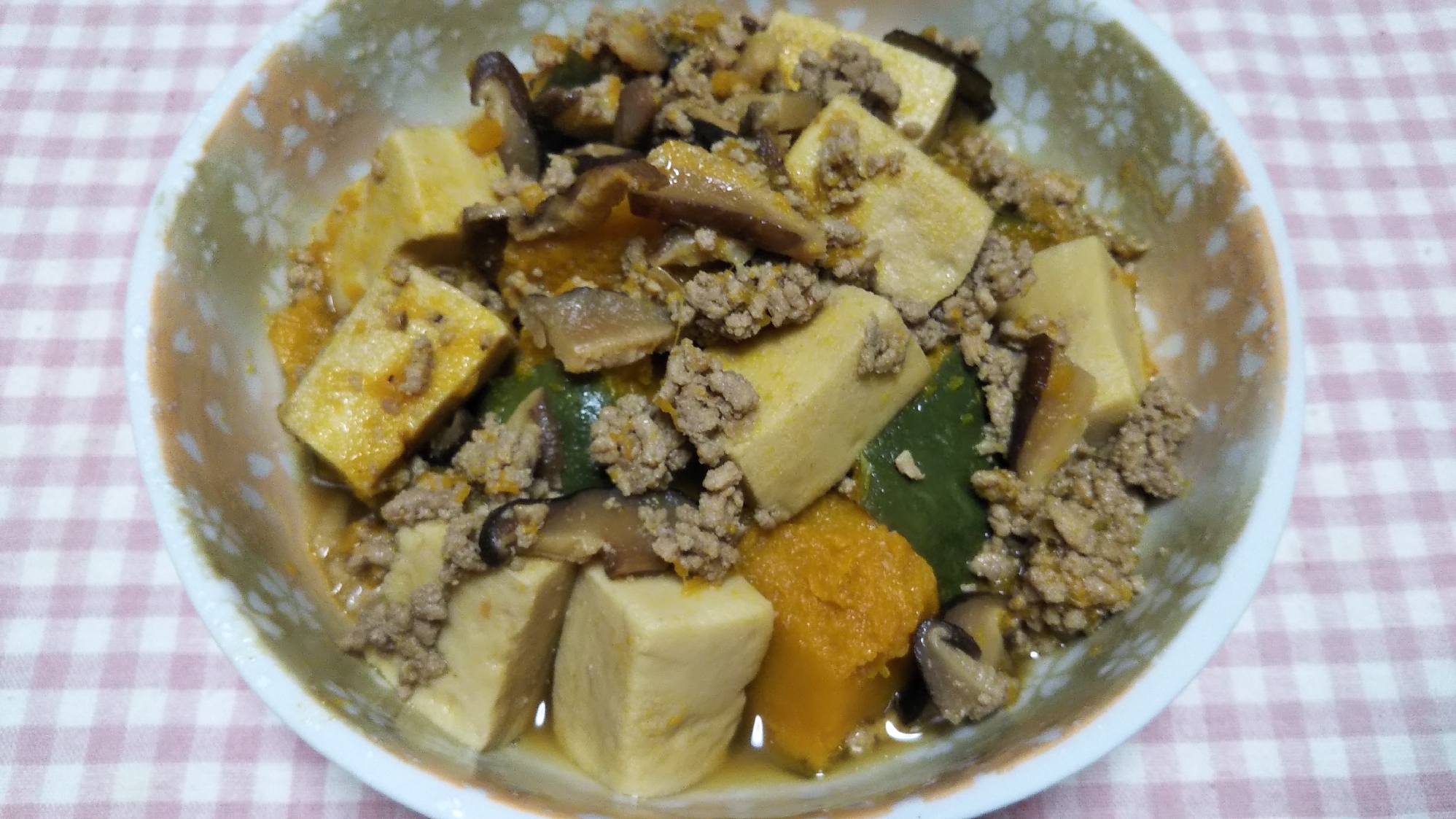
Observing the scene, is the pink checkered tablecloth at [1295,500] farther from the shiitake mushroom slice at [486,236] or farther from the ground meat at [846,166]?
the ground meat at [846,166]

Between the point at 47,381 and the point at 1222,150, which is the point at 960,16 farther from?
the point at 47,381

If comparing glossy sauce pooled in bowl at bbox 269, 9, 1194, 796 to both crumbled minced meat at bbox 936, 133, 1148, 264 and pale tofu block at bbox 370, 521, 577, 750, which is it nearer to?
pale tofu block at bbox 370, 521, 577, 750

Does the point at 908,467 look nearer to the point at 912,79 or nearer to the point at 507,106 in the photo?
the point at 912,79

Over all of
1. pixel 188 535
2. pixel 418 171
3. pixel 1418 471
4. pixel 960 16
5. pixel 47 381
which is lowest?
pixel 1418 471

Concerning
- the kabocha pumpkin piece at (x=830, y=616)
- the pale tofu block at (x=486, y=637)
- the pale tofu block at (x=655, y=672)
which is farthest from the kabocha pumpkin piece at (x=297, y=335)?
the kabocha pumpkin piece at (x=830, y=616)

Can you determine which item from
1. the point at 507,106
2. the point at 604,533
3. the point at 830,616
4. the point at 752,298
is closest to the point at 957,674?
the point at 830,616

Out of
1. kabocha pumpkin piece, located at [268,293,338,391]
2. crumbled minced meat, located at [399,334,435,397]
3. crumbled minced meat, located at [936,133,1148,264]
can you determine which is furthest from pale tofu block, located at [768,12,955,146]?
kabocha pumpkin piece, located at [268,293,338,391]

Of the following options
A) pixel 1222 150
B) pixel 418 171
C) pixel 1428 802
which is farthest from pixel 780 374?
pixel 1428 802
